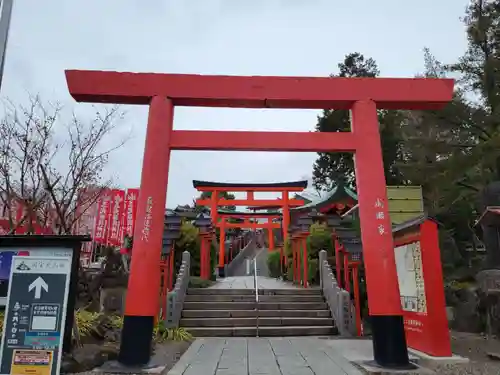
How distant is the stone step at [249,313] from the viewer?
32.8 feet

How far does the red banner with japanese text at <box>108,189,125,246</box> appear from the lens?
14062 mm

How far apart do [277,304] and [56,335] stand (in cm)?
697

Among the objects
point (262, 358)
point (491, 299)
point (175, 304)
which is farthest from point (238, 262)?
point (262, 358)

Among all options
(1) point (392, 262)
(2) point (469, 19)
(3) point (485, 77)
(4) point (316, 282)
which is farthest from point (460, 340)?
(2) point (469, 19)

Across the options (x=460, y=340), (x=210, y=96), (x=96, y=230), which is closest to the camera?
(x=210, y=96)

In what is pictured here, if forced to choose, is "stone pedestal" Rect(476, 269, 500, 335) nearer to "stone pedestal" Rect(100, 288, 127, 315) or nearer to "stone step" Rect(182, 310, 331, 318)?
"stone step" Rect(182, 310, 331, 318)

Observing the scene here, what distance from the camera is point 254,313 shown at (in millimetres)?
10047

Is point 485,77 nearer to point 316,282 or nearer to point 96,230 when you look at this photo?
point 316,282

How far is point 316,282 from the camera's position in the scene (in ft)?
43.2

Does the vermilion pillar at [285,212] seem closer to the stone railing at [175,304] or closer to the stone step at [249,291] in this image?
the stone step at [249,291]

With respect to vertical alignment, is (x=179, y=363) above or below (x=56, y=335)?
below

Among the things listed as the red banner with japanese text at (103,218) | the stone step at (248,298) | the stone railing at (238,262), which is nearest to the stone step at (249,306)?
the stone step at (248,298)

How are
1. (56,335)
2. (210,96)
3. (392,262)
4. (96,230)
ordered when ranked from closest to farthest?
(56,335)
(392,262)
(210,96)
(96,230)

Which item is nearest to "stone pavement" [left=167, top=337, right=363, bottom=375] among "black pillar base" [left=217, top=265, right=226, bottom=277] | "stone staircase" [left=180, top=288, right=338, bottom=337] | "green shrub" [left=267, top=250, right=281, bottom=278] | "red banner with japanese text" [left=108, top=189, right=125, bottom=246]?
"stone staircase" [left=180, top=288, right=338, bottom=337]
